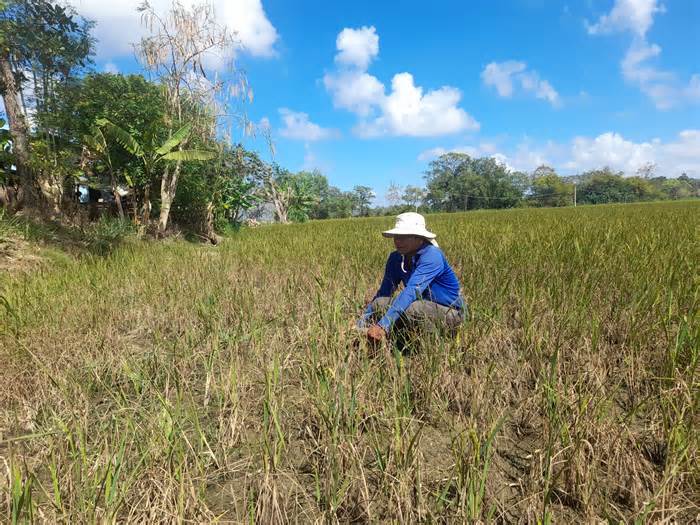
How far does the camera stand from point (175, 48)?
812 cm

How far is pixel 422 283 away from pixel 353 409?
114 centimetres

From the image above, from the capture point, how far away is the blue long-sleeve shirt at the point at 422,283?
2189mm

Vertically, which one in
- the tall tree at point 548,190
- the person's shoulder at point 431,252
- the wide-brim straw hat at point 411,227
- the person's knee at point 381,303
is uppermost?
the tall tree at point 548,190

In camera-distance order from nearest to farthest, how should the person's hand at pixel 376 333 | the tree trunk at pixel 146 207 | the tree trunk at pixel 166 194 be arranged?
the person's hand at pixel 376 333 → the tree trunk at pixel 166 194 → the tree trunk at pixel 146 207

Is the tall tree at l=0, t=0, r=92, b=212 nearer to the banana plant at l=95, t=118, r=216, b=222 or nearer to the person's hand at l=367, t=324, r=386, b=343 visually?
the banana plant at l=95, t=118, r=216, b=222

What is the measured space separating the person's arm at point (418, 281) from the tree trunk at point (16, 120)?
8.18 meters

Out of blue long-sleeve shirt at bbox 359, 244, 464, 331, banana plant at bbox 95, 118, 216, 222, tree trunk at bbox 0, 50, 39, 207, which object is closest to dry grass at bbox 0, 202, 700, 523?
blue long-sleeve shirt at bbox 359, 244, 464, 331

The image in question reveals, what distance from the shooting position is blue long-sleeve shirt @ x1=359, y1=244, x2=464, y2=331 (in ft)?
7.18

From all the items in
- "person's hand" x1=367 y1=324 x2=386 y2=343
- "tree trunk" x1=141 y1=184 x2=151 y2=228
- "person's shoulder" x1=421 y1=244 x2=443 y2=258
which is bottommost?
"person's hand" x1=367 y1=324 x2=386 y2=343

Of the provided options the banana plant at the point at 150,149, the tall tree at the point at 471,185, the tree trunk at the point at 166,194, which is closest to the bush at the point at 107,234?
the tree trunk at the point at 166,194

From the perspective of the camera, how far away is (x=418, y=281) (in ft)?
7.56

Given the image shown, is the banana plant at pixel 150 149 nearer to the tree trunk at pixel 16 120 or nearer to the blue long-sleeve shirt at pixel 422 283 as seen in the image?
the tree trunk at pixel 16 120

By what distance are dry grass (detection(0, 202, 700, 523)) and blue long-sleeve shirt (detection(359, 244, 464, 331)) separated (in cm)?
28

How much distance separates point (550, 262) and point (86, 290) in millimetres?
4549
